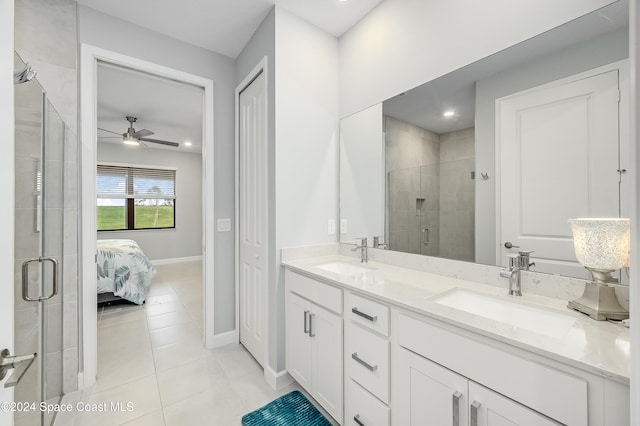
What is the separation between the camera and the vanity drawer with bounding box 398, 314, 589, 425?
2.41 feet

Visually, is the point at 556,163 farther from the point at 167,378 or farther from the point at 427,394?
the point at 167,378

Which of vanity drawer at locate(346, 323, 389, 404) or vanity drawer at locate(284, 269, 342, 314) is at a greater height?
vanity drawer at locate(284, 269, 342, 314)

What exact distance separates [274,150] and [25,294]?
1449mm

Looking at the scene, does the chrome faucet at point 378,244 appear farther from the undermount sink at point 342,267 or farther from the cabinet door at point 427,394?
the cabinet door at point 427,394

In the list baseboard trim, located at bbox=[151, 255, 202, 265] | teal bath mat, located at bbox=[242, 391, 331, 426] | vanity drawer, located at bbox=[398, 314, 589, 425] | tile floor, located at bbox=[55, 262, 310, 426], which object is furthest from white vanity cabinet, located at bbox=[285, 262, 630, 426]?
baseboard trim, located at bbox=[151, 255, 202, 265]

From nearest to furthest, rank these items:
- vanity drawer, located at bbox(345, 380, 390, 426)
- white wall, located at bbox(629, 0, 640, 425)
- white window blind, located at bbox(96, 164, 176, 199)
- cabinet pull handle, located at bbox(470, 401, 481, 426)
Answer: white wall, located at bbox(629, 0, 640, 425), cabinet pull handle, located at bbox(470, 401, 481, 426), vanity drawer, located at bbox(345, 380, 390, 426), white window blind, located at bbox(96, 164, 176, 199)

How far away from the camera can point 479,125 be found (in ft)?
4.82

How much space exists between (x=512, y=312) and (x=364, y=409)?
2.72 ft

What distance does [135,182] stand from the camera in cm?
594

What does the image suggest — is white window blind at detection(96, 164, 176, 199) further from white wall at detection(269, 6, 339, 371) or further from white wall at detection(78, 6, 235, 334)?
white wall at detection(269, 6, 339, 371)

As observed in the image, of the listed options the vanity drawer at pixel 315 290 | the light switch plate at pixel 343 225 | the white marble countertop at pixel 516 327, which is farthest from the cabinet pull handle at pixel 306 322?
the light switch plate at pixel 343 225

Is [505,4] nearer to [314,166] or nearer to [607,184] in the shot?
[607,184]

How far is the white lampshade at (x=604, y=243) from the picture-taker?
94cm

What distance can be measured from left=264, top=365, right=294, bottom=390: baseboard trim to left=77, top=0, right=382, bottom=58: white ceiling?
2644mm
